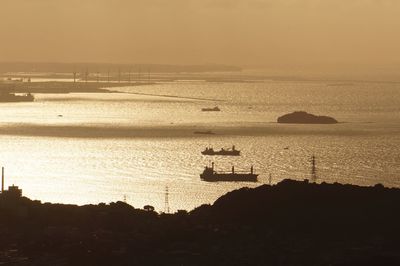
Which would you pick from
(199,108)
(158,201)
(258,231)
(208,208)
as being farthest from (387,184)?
(199,108)

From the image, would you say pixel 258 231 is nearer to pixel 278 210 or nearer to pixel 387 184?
pixel 278 210

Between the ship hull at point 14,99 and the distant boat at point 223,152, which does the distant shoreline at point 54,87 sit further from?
the distant boat at point 223,152

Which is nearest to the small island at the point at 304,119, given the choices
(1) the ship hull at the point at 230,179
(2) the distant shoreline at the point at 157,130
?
(2) the distant shoreline at the point at 157,130

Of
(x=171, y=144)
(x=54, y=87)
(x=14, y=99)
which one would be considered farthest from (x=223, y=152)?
(x=54, y=87)

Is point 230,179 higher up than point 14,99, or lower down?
lower down

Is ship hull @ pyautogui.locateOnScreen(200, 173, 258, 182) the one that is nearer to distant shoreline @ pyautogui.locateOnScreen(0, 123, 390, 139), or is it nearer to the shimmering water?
the shimmering water

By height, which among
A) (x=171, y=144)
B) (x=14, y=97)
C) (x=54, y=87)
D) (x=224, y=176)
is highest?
(x=54, y=87)

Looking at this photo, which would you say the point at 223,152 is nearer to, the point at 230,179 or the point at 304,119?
the point at 230,179
